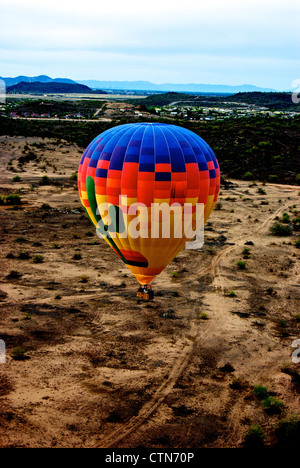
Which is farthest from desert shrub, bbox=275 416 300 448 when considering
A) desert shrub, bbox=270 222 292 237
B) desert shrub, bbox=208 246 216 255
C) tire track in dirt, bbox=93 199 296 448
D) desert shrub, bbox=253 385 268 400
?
desert shrub, bbox=270 222 292 237

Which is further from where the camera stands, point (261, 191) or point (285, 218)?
point (261, 191)

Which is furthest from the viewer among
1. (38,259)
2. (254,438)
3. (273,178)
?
(273,178)

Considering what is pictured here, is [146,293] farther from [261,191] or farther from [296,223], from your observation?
[261,191]

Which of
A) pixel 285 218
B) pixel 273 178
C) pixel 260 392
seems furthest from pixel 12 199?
pixel 273 178

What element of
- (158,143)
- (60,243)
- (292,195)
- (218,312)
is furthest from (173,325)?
(292,195)

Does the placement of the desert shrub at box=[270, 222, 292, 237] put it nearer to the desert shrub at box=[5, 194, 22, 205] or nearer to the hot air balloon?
the hot air balloon
